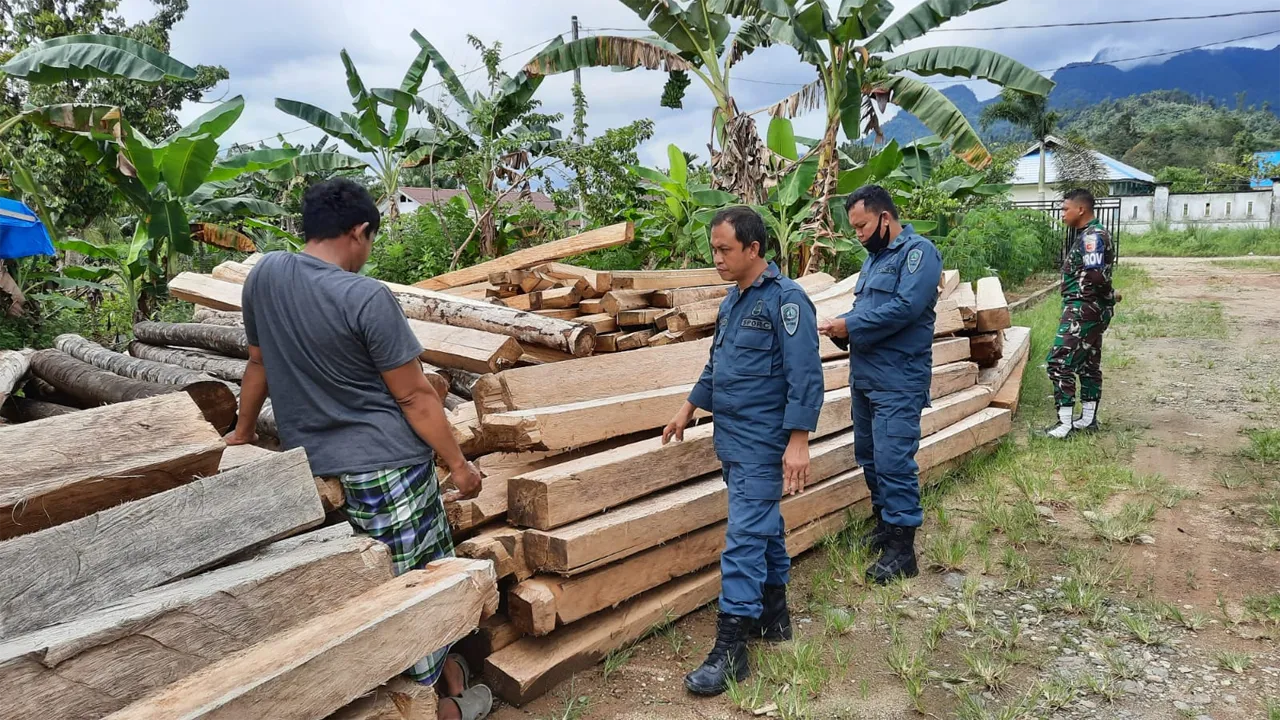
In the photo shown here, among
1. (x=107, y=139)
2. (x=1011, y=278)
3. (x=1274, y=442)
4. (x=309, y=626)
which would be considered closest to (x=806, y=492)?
(x=309, y=626)

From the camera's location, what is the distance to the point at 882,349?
13.7 ft

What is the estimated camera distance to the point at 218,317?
5.77 m

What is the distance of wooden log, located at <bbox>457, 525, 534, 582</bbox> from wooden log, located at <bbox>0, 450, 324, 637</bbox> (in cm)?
85

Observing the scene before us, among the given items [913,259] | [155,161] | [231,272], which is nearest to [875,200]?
[913,259]

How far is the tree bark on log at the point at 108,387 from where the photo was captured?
3.19 meters

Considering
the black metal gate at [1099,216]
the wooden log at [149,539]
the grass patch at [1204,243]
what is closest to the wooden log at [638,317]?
the wooden log at [149,539]

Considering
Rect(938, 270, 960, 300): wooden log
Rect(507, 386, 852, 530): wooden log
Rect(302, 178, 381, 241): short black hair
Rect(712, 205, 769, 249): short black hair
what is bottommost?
Result: Rect(507, 386, 852, 530): wooden log

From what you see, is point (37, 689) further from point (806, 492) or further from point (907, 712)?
point (806, 492)

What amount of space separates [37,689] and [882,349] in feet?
11.9

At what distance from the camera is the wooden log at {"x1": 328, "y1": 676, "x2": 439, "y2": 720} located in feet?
7.73

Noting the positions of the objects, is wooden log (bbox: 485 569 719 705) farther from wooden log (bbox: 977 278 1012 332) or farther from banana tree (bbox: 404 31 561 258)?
banana tree (bbox: 404 31 561 258)

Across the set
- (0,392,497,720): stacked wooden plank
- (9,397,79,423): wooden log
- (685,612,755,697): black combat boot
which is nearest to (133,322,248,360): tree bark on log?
(9,397,79,423): wooden log

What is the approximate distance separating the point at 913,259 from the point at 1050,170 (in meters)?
45.6

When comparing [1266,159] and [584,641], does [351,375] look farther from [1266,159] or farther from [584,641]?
[1266,159]
